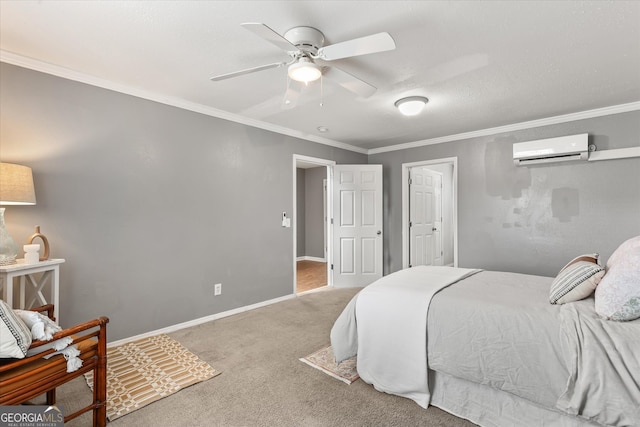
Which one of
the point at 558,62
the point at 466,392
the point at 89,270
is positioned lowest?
the point at 466,392

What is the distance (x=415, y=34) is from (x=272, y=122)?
227 centimetres

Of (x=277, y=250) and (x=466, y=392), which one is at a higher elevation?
(x=277, y=250)

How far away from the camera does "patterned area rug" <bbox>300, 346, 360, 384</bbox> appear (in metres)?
2.22

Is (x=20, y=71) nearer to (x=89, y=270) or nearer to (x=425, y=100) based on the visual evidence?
(x=89, y=270)

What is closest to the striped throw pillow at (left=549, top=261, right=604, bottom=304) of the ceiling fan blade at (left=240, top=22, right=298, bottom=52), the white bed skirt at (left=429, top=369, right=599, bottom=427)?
the white bed skirt at (left=429, top=369, right=599, bottom=427)

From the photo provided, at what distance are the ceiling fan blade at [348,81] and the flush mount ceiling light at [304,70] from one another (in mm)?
131

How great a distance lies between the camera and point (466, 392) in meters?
1.82

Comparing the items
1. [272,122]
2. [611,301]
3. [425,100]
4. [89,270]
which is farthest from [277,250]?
[611,301]

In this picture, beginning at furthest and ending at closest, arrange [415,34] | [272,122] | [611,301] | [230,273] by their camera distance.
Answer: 1. [272,122]
2. [230,273]
3. [415,34]
4. [611,301]

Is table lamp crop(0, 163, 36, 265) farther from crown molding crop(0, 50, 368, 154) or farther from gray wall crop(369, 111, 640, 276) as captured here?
gray wall crop(369, 111, 640, 276)

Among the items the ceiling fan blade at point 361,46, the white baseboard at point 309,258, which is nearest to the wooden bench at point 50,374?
the ceiling fan blade at point 361,46

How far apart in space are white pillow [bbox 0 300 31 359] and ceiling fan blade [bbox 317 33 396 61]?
6.85 feet

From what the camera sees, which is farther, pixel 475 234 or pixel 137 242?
pixel 475 234

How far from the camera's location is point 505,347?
1637mm
